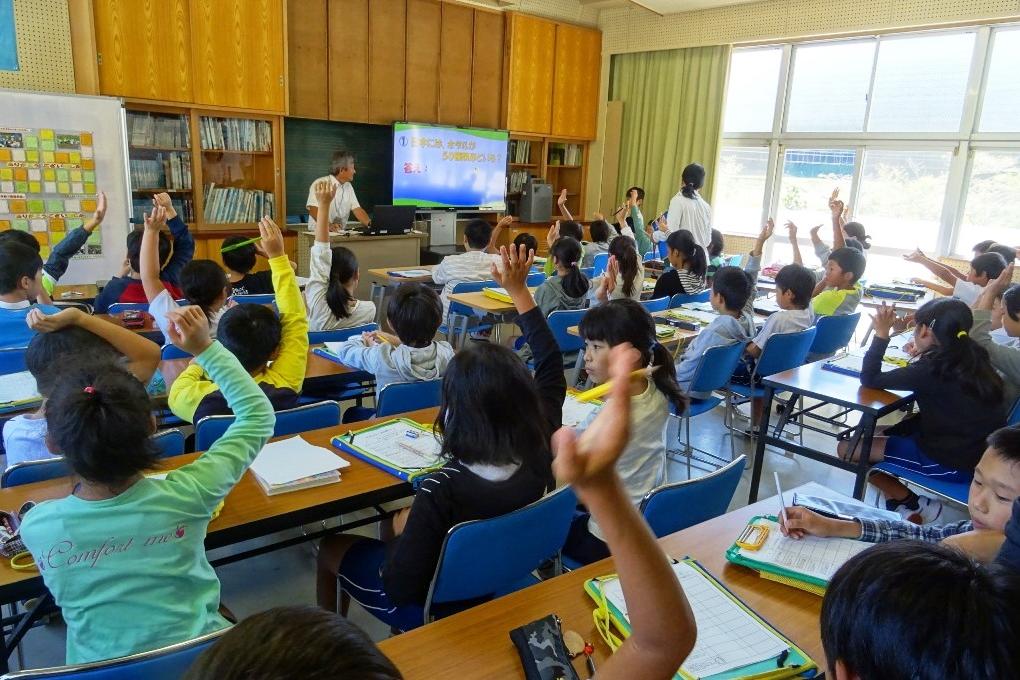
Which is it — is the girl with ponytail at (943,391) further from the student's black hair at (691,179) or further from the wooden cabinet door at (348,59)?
the wooden cabinet door at (348,59)

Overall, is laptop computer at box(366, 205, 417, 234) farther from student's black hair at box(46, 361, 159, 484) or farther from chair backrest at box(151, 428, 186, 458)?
student's black hair at box(46, 361, 159, 484)

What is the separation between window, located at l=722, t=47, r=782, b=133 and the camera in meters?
7.81

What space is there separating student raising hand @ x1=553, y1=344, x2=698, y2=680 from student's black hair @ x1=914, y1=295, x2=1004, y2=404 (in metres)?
2.55

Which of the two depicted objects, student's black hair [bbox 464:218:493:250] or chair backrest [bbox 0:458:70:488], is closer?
chair backrest [bbox 0:458:70:488]

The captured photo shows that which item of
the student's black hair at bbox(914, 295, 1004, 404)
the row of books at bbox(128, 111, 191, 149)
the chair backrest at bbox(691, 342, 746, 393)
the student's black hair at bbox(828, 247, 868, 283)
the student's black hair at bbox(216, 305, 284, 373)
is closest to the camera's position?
the student's black hair at bbox(216, 305, 284, 373)

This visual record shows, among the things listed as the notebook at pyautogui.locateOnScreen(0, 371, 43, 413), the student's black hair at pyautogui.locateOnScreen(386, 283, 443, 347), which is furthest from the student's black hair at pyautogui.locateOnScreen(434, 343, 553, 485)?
the notebook at pyautogui.locateOnScreen(0, 371, 43, 413)

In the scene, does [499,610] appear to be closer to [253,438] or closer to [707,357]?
[253,438]

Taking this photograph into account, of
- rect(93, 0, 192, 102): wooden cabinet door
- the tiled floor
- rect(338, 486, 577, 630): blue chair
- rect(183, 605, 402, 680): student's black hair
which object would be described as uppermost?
rect(93, 0, 192, 102): wooden cabinet door

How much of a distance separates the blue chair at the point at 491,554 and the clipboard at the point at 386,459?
35 cm

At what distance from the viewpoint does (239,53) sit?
608cm

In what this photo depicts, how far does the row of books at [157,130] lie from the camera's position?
229 inches

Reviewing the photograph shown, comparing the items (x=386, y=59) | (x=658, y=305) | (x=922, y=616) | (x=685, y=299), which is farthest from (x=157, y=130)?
(x=922, y=616)

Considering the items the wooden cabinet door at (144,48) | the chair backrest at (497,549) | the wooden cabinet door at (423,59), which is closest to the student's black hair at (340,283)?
the chair backrest at (497,549)

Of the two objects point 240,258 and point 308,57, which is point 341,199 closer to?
point 308,57
